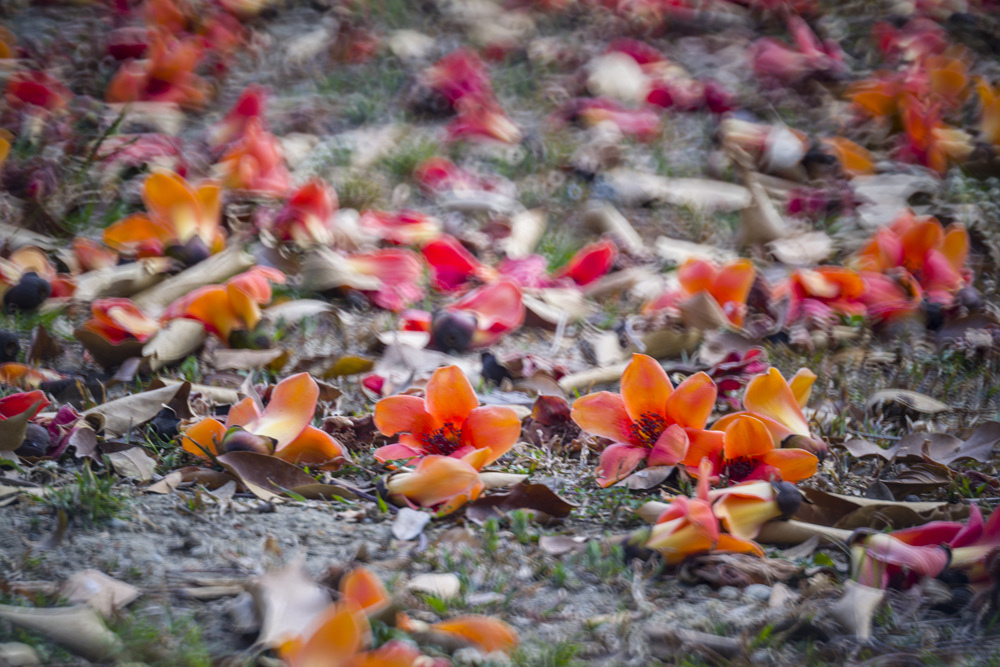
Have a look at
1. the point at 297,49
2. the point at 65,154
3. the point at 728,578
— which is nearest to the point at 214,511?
the point at 728,578

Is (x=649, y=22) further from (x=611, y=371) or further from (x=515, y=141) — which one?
(x=611, y=371)

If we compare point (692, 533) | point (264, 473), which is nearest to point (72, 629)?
point (264, 473)

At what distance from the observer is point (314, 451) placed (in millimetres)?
1455

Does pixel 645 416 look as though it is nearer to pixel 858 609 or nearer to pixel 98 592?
pixel 858 609

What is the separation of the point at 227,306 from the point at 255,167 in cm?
81

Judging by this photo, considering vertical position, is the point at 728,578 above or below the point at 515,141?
above

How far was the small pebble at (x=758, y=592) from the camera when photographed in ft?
3.94

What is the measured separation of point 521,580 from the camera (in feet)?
4.08

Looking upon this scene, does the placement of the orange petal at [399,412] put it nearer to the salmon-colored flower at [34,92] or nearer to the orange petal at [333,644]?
the orange petal at [333,644]

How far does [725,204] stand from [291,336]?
1.45 m

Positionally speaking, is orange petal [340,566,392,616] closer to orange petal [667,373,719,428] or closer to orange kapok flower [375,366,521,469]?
orange kapok flower [375,366,521,469]

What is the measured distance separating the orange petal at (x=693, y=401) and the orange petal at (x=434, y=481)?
0.33m

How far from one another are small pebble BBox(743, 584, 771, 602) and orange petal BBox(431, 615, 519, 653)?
1.13ft

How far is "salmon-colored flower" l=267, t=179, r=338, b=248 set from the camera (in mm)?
2289
